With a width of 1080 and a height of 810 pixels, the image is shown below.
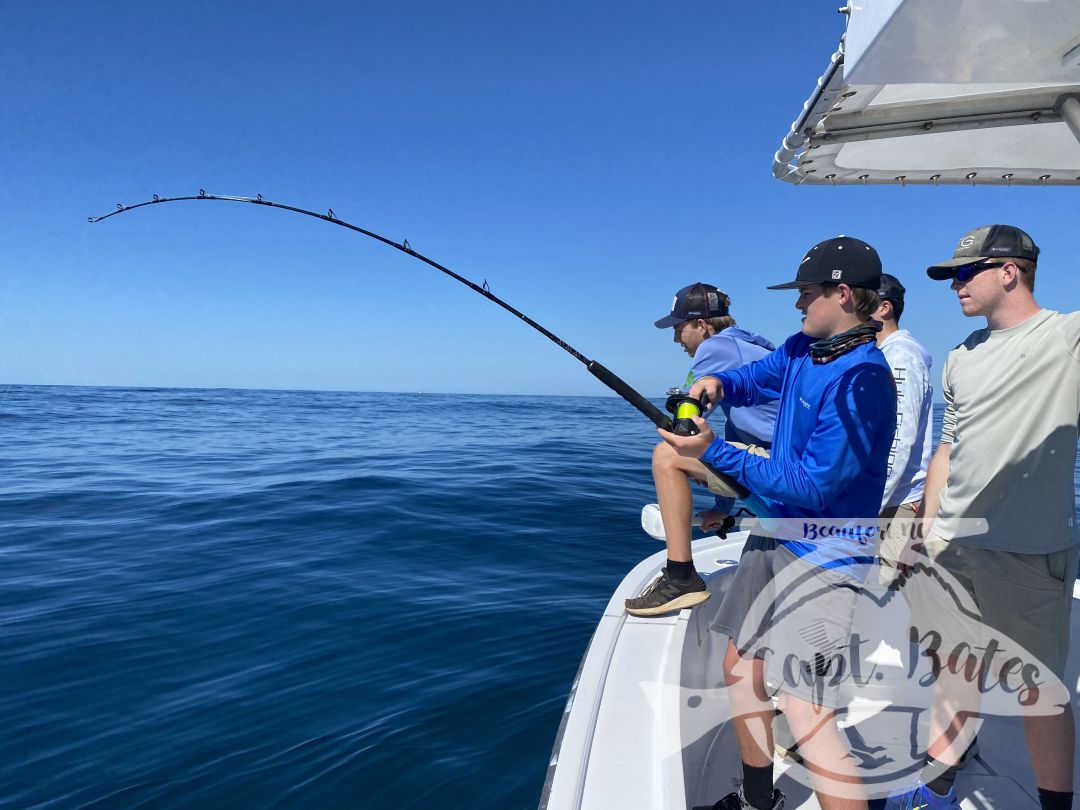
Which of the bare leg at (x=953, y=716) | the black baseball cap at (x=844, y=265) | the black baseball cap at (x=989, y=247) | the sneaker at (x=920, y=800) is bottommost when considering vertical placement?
the sneaker at (x=920, y=800)

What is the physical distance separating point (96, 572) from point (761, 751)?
4865 millimetres

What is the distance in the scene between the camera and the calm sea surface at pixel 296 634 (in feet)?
7.36

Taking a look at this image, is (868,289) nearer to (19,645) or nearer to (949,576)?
(949,576)

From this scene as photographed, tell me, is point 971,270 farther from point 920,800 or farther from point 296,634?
→ point 296,634

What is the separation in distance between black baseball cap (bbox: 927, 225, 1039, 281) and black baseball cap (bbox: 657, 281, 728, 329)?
3.68 feet

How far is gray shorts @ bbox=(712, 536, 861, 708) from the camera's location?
1.42 meters

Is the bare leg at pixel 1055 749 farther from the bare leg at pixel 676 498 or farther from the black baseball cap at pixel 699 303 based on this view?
the black baseball cap at pixel 699 303

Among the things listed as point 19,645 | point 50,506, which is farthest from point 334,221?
point 50,506

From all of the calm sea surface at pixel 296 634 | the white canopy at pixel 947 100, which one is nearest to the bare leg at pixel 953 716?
the calm sea surface at pixel 296 634

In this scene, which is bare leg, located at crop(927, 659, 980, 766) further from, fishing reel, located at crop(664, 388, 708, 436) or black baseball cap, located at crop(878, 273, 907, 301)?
black baseball cap, located at crop(878, 273, 907, 301)

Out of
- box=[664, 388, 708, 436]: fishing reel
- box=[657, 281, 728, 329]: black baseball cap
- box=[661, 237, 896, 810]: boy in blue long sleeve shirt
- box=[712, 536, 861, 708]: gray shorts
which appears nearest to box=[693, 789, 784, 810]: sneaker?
box=[661, 237, 896, 810]: boy in blue long sleeve shirt

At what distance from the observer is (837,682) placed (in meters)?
1.45

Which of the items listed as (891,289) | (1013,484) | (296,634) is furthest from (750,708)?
(296,634)

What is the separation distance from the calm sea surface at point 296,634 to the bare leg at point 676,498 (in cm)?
99
